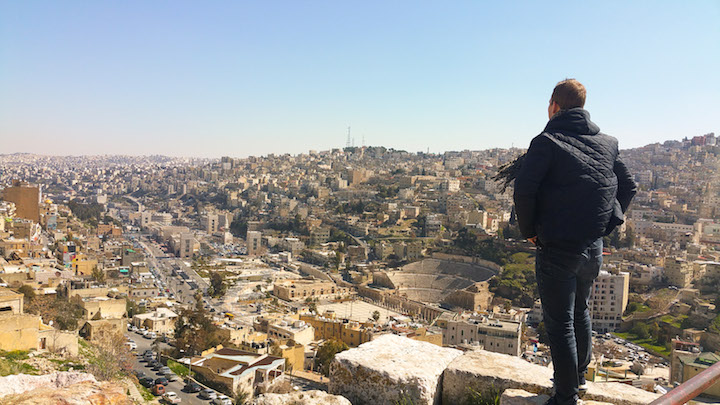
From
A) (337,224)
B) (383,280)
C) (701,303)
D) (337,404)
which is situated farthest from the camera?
(337,224)

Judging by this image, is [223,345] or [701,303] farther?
[701,303]

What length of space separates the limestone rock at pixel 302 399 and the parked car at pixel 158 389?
7262 mm

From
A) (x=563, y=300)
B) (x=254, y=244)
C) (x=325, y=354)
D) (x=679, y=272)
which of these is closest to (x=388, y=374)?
(x=563, y=300)

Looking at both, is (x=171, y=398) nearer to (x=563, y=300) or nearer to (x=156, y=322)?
(x=156, y=322)

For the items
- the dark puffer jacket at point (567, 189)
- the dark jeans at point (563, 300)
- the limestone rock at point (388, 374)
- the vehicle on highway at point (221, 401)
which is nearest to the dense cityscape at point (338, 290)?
the limestone rock at point (388, 374)

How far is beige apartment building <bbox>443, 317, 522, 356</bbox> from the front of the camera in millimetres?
13905

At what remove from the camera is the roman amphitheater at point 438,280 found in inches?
940

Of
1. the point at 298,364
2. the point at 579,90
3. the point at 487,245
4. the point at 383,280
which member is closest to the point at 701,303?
the point at 487,245

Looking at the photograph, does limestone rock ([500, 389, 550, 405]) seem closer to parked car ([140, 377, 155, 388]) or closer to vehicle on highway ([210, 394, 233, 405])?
vehicle on highway ([210, 394, 233, 405])

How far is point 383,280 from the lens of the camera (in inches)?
1035

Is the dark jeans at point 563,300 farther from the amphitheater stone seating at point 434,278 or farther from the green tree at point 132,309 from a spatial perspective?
the amphitheater stone seating at point 434,278

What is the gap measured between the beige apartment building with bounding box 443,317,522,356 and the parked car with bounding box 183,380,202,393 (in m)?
6.81

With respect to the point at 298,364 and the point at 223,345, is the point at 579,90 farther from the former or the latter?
the point at 223,345

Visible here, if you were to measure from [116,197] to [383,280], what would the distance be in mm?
53902
